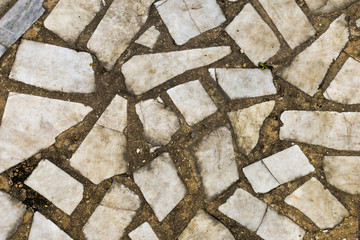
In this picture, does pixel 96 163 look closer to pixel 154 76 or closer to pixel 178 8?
pixel 154 76

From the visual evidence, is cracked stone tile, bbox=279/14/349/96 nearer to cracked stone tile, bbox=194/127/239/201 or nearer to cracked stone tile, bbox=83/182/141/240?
cracked stone tile, bbox=194/127/239/201

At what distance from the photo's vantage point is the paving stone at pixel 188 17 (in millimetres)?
2357

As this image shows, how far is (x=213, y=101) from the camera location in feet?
7.68

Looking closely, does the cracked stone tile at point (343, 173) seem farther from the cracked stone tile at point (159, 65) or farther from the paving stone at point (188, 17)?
the paving stone at point (188, 17)

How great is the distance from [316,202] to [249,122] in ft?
2.58

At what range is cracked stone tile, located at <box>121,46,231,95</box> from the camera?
2.32 meters

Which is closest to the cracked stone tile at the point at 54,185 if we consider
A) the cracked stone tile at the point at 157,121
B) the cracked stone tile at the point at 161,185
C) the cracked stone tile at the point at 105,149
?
the cracked stone tile at the point at 105,149

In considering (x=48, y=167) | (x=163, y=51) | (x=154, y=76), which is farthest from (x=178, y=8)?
(x=48, y=167)

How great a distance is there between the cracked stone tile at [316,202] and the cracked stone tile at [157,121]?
1.02 metres

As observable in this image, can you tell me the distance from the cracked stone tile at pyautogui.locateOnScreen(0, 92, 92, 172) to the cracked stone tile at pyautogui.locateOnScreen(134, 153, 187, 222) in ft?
2.07

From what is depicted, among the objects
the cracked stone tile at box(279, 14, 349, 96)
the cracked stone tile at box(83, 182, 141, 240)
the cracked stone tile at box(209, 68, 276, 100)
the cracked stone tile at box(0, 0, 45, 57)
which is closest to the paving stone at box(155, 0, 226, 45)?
the cracked stone tile at box(209, 68, 276, 100)

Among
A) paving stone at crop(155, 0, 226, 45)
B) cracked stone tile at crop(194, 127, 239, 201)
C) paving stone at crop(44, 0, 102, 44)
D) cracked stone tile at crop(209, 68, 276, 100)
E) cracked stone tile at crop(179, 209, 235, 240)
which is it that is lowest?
cracked stone tile at crop(179, 209, 235, 240)

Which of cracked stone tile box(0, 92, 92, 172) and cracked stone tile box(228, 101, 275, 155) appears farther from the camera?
cracked stone tile box(228, 101, 275, 155)

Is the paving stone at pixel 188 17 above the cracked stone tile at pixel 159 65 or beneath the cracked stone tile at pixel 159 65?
above
